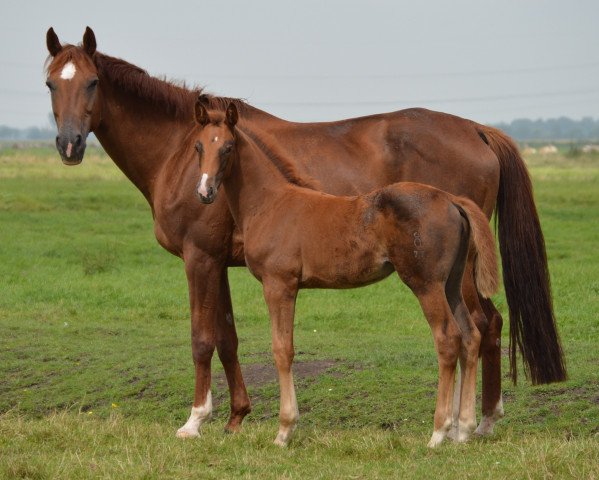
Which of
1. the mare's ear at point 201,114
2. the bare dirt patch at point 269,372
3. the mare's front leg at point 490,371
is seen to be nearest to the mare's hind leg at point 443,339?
the mare's front leg at point 490,371

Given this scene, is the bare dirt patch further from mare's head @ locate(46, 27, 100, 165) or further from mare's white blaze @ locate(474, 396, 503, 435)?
mare's head @ locate(46, 27, 100, 165)

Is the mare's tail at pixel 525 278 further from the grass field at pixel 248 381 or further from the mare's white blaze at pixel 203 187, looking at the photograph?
the mare's white blaze at pixel 203 187

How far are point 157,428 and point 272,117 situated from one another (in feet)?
7.84

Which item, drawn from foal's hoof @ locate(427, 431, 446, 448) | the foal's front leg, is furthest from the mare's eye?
foal's hoof @ locate(427, 431, 446, 448)

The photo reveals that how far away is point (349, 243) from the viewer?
19.5 feet

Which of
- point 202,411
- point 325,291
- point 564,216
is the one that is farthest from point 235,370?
point 564,216

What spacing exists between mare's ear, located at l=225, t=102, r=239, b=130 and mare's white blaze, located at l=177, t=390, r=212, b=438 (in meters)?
1.90

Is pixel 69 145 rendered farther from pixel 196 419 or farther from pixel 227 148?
pixel 196 419

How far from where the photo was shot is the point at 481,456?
5641 mm

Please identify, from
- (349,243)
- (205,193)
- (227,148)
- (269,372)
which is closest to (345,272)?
(349,243)

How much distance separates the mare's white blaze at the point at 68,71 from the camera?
716 cm

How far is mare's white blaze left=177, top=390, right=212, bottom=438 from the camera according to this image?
6.75m

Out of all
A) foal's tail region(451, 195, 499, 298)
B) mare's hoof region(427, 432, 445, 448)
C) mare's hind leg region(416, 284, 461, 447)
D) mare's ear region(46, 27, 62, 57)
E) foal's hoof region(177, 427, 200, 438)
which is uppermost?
mare's ear region(46, 27, 62, 57)

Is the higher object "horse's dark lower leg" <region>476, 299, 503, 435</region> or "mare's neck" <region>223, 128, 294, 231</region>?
"mare's neck" <region>223, 128, 294, 231</region>
